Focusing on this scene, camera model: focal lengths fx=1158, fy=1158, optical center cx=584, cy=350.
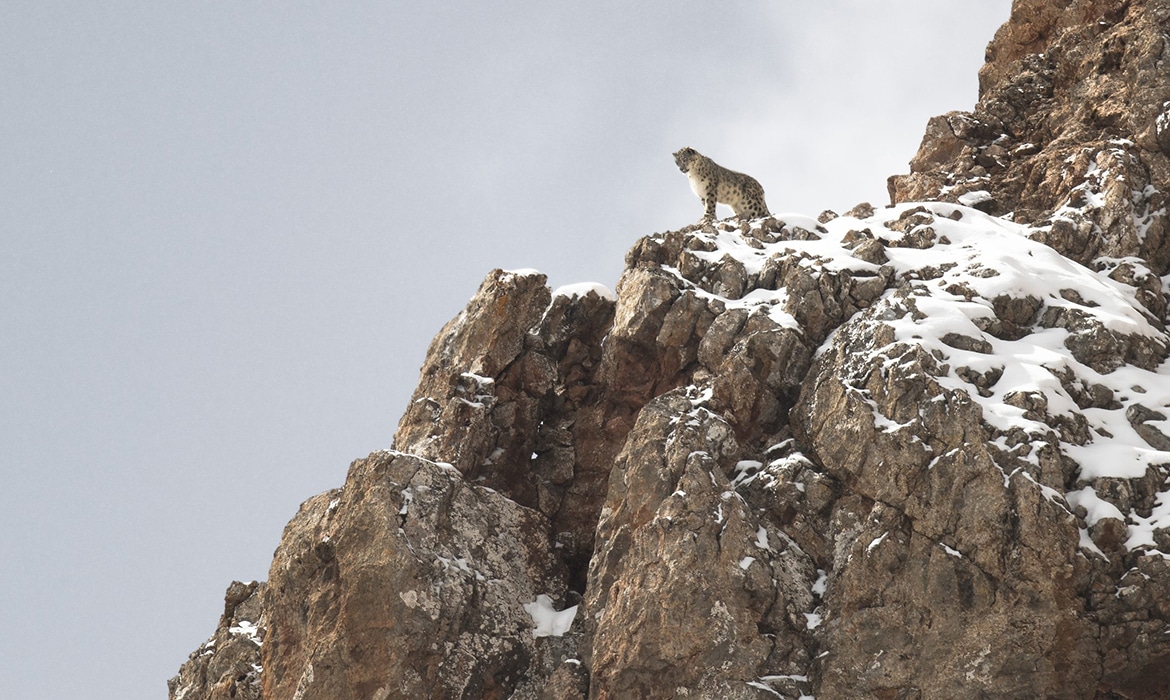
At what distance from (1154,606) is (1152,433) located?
10.3 ft

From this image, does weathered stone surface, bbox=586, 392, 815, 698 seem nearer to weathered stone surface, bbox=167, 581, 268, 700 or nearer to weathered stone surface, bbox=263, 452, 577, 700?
weathered stone surface, bbox=263, 452, 577, 700

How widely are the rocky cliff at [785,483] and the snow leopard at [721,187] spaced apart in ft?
12.2

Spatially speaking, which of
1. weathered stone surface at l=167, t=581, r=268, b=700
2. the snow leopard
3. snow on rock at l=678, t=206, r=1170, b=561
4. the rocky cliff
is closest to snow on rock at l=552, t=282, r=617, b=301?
the rocky cliff

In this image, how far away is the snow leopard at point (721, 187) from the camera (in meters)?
28.0

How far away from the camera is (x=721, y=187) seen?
2809 cm

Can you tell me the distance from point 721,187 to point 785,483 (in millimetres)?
11455

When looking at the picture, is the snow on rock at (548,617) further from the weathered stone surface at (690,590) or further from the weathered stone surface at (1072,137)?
the weathered stone surface at (1072,137)

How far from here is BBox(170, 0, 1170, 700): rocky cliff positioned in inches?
638

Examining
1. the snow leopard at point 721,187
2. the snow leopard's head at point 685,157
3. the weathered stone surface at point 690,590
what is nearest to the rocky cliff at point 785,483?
the weathered stone surface at point 690,590

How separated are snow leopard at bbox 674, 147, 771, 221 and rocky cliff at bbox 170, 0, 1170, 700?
147 inches

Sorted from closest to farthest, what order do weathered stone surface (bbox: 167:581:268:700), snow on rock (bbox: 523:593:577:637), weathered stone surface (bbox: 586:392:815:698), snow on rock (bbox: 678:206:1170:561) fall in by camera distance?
1. weathered stone surface (bbox: 586:392:815:698)
2. snow on rock (bbox: 678:206:1170:561)
3. snow on rock (bbox: 523:593:577:637)
4. weathered stone surface (bbox: 167:581:268:700)

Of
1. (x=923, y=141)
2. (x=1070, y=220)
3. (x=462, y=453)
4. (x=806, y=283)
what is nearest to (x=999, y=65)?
(x=923, y=141)

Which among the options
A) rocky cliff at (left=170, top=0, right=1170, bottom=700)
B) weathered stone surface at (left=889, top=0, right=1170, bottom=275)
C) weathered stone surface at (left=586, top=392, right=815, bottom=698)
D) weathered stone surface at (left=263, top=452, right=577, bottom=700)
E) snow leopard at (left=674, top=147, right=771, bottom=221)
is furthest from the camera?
snow leopard at (left=674, top=147, right=771, bottom=221)

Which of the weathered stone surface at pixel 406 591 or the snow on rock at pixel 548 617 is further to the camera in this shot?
the snow on rock at pixel 548 617
